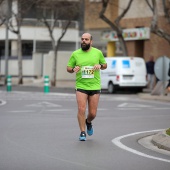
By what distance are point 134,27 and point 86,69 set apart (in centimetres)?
3312

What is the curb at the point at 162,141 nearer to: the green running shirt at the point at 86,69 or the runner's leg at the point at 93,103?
the runner's leg at the point at 93,103

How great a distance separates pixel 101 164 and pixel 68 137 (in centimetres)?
396

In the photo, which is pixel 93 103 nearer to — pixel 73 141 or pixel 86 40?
pixel 73 141

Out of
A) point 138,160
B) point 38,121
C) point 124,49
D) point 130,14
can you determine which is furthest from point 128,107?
point 130,14

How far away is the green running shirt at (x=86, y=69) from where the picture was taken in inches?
530

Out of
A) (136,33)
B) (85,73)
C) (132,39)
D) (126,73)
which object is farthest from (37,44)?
(85,73)

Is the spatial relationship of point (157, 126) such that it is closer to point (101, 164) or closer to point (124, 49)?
point (101, 164)

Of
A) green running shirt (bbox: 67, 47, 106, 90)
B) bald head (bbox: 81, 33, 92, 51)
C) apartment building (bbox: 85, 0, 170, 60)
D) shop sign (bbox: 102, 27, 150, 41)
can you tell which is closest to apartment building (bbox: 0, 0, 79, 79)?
apartment building (bbox: 85, 0, 170, 60)

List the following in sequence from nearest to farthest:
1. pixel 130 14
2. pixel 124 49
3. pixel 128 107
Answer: pixel 128 107 → pixel 124 49 → pixel 130 14

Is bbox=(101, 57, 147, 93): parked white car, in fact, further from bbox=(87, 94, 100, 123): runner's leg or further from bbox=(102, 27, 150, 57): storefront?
bbox=(87, 94, 100, 123): runner's leg

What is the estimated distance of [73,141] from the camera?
44.3 feet

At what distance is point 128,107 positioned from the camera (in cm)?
2506

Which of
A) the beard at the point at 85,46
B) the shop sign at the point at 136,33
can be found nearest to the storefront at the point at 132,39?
the shop sign at the point at 136,33

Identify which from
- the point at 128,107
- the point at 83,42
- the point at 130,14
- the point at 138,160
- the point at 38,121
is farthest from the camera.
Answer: the point at 130,14
